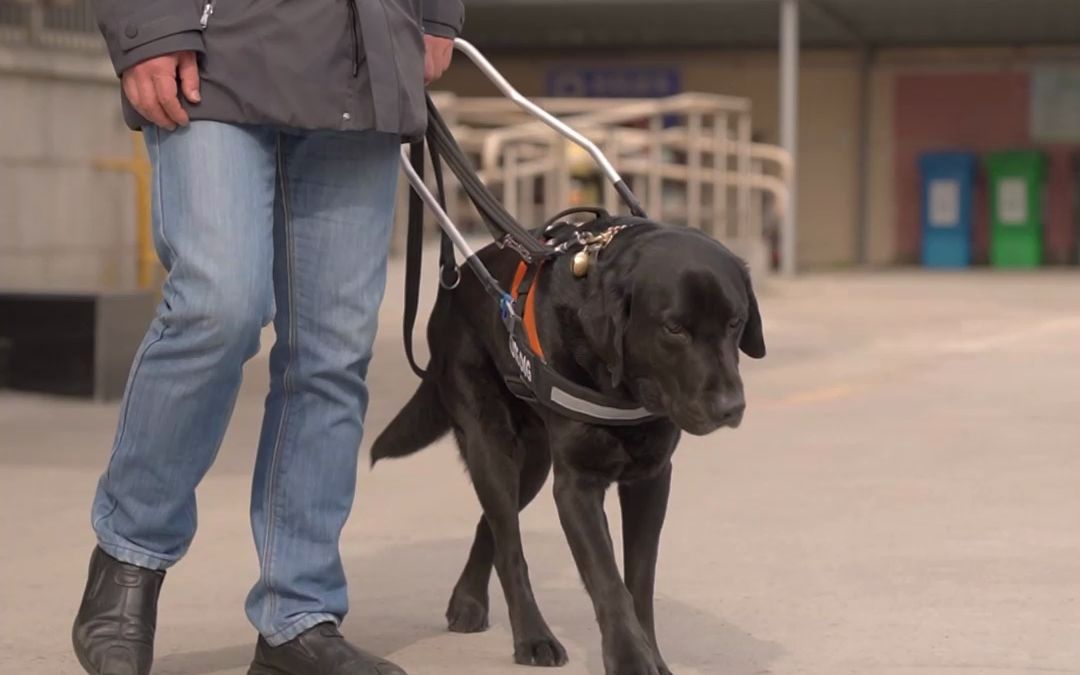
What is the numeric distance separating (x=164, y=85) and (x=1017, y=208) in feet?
61.4

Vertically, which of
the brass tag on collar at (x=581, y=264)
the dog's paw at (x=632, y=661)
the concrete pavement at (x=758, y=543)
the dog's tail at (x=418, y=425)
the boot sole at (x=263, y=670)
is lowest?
the concrete pavement at (x=758, y=543)

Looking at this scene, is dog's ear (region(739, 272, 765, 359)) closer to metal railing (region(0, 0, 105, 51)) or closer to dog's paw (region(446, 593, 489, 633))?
dog's paw (region(446, 593, 489, 633))

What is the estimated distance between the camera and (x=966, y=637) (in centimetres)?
394

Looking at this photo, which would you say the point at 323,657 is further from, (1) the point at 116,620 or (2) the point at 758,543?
(2) the point at 758,543

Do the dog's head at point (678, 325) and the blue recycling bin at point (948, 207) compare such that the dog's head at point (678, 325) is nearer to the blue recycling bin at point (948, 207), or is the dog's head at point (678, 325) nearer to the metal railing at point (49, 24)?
the metal railing at point (49, 24)

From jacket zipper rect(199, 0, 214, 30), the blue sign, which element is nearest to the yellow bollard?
jacket zipper rect(199, 0, 214, 30)

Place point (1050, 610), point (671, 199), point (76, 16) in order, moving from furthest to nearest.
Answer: point (671, 199) → point (76, 16) → point (1050, 610)

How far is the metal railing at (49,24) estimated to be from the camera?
34.5 ft

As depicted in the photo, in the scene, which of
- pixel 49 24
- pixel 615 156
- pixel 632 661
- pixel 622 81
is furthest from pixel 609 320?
pixel 622 81

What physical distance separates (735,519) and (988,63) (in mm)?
17734

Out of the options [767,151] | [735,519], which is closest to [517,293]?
[735,519]

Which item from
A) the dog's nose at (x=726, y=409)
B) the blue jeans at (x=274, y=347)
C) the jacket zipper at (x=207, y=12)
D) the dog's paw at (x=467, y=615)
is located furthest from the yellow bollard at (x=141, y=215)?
the dog's nose at (x=726, y=409)

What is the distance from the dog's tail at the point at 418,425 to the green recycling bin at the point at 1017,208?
1753cm

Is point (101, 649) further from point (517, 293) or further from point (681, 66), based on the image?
point (681, 66)
